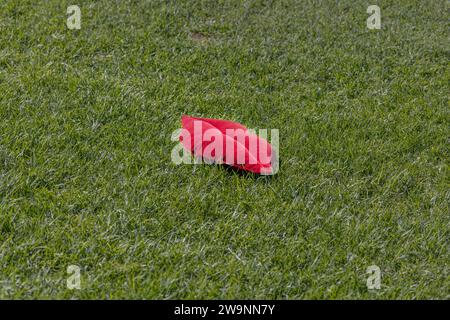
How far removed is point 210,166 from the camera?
3.41m

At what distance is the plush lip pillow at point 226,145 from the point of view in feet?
11.1

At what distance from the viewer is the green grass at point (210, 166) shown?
2.73 m

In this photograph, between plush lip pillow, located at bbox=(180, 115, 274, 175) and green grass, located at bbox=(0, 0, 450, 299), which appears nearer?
green grass, located at bbox=(0, 0, 450, 299)

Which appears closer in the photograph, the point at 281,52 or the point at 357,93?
the point at 357,93

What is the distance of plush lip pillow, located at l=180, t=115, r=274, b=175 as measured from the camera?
3387 millimetres

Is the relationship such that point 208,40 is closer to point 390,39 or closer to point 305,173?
point 390,39

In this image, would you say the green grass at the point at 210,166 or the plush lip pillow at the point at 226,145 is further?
the plush lip pillow at the point at 226,145

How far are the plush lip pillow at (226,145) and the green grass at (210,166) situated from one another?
0.26 ft

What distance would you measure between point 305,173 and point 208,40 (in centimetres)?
206

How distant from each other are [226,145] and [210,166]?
0.13 m

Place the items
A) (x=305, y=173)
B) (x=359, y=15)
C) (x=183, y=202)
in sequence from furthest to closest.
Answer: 1. (x=359, y=15)
2. (x=305, y=173)
3. (x=183, y=202)

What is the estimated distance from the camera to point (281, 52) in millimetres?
5156

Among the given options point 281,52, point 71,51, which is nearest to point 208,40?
point 281,52

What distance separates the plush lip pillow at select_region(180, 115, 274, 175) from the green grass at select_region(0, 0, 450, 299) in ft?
0.26
